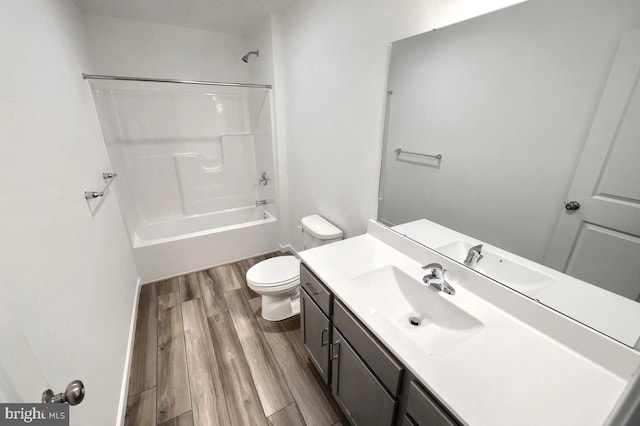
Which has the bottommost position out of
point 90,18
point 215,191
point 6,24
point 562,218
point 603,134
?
point 215,191

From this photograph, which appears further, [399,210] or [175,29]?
[175,29]

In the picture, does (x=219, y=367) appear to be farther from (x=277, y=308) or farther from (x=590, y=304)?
(x=590, y=304)

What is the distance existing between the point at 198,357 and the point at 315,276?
109 centimetres

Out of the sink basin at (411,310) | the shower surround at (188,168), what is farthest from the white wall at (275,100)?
the sink basin at (411,310)

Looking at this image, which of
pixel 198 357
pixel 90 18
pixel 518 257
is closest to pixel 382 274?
pixel 518 257

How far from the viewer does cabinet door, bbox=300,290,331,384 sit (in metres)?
1.34

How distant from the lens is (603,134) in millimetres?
793

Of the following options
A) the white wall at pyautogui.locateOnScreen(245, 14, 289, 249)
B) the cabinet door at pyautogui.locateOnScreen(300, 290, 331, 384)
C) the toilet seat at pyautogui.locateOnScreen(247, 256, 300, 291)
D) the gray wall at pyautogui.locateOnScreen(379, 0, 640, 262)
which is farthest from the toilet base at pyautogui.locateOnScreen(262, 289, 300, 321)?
the gray wall at pyautogui.locateOnScreen(379, 0, 640, 262)

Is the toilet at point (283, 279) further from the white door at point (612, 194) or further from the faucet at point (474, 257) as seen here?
the white door at point (612, 194)

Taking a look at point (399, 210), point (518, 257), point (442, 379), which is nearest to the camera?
point (442, 379)

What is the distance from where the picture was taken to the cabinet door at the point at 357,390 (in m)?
0.97

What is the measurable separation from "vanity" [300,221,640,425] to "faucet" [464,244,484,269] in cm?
4

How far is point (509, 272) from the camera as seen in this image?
1.06 metres

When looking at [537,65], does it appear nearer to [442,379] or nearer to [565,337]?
[565,337]
